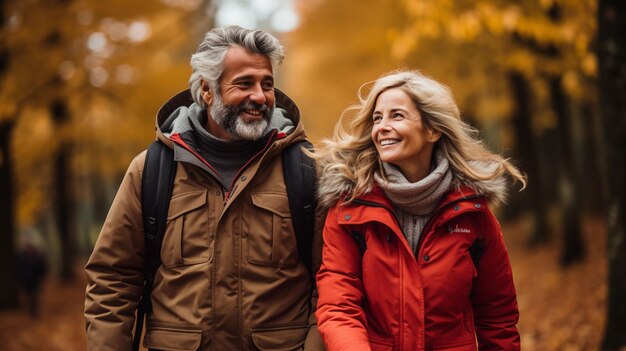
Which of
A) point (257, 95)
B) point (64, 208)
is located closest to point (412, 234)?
point (257, 95)

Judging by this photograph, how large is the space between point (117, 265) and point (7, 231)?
11.5 m

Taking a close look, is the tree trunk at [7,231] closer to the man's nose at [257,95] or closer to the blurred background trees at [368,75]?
the blurred background trees at [368,75]

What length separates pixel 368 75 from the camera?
17656 millimetres

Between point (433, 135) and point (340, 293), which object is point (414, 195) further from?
point (340, 293)

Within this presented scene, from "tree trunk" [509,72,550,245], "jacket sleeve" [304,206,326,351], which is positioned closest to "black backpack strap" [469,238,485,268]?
"jacket sleeve" [304,206,326,351]

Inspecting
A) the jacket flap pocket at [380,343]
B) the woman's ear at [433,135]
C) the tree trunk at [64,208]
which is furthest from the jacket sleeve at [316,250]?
the tree trunk at [64,208]

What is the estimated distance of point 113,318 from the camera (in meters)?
3.04

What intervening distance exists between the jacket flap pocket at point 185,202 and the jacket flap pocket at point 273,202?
251 mm

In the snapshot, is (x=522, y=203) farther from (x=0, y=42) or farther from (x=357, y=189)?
(x=357, y=189)

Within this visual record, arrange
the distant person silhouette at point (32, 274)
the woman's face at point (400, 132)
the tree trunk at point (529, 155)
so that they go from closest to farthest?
the woman's face at point (400, 132)
the distant person silhouette at point (32, 274)
the tree trunk at point (529, 155)

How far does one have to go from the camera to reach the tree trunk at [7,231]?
13.0 metres

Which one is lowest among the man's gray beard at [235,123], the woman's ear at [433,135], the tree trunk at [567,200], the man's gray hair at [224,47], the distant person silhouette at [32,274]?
the distant person silhouette at [32,274]

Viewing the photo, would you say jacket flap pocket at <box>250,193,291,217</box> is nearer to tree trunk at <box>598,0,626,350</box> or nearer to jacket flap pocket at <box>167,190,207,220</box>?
jacket flap pocket at <box>167,190,207,220</box>

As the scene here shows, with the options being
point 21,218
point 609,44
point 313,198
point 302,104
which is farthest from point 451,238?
point 302,104
